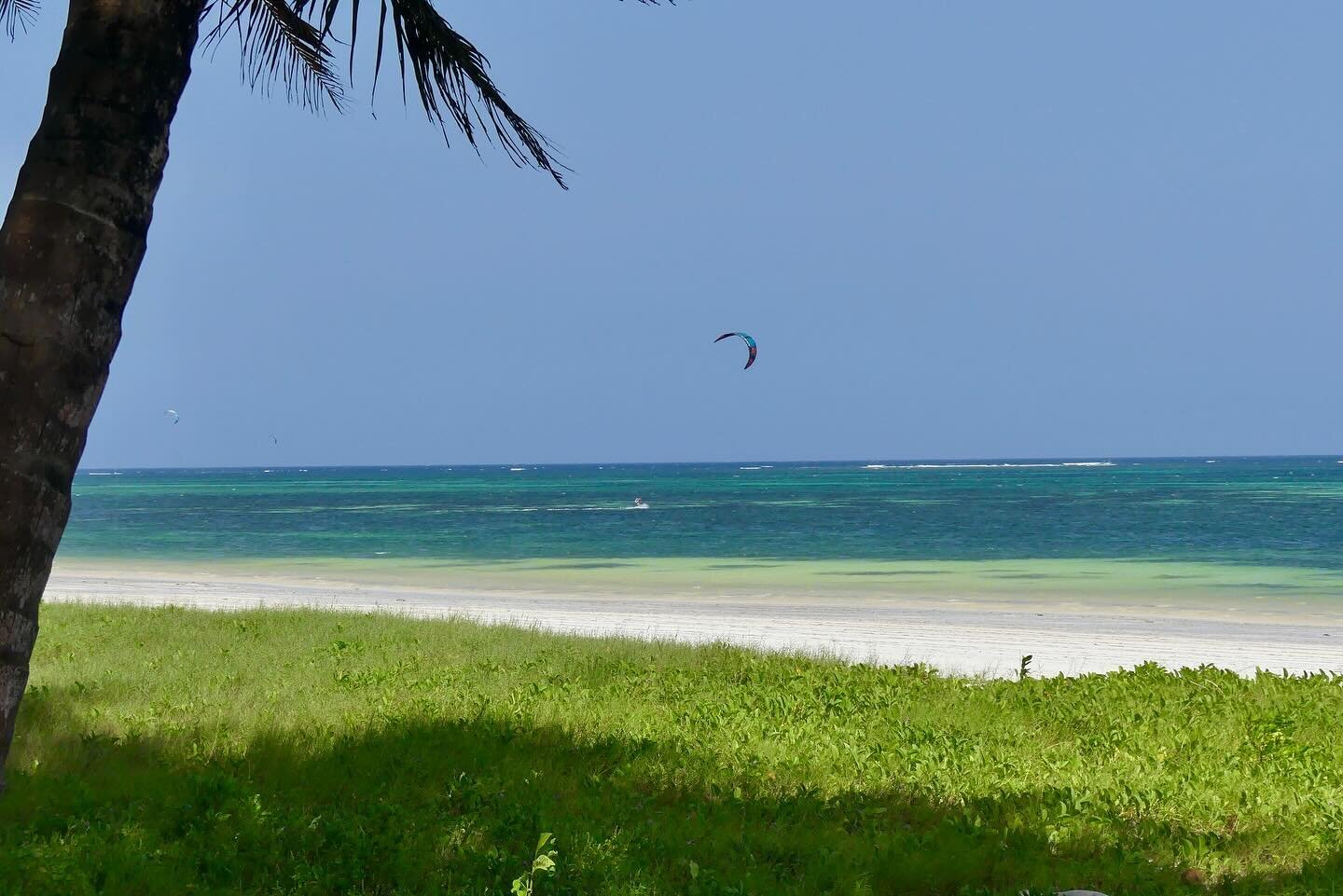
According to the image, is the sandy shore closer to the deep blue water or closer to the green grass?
the green grass

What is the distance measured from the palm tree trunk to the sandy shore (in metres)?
10.2

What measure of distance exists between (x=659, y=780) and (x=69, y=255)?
4349mm

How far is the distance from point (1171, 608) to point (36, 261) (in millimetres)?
23984

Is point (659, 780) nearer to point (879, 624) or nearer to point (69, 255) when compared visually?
point (69, 255)

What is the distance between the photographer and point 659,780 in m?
6.77

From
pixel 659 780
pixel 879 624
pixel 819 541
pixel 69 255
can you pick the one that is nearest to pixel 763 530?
pixel 819 541

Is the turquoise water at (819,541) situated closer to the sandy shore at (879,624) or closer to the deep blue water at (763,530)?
the deep blue water at (763,530)

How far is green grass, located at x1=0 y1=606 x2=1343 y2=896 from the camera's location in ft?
16.9

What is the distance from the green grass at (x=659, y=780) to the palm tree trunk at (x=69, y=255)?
4.93ft

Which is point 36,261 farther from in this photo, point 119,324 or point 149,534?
point 149,534

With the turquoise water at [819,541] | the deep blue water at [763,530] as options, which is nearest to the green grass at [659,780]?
the turquoise water at [819,541]

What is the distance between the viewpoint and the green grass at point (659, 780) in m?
5.15

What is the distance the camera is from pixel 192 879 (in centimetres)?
495

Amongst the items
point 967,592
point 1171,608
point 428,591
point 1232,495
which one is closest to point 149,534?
point 428,591
